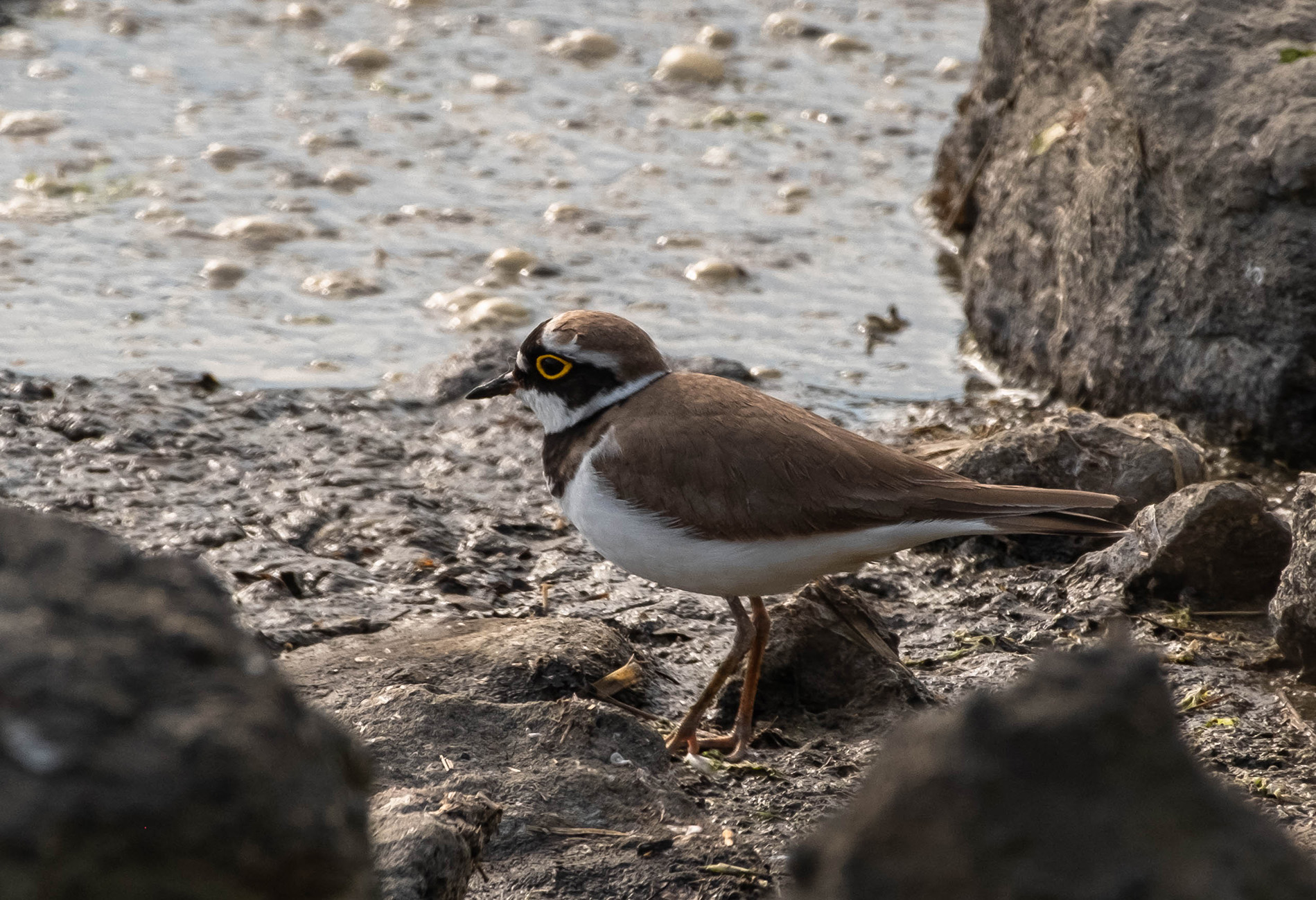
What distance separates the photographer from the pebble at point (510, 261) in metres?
7.80

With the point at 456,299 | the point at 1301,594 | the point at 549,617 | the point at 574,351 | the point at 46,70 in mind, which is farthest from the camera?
the point at 46,70

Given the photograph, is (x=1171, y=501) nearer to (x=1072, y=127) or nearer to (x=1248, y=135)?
(x=1248, y=135)

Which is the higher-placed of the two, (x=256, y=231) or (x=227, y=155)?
(x=227, y=155)

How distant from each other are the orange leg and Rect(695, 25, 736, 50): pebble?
7.24m

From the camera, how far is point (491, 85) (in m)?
10.0

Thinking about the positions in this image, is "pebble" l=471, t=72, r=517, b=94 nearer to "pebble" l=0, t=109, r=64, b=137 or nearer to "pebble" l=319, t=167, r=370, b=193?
"pebble" l=319, t=167, r=370, b=193

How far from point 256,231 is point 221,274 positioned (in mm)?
505

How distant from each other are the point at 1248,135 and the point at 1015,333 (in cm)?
160

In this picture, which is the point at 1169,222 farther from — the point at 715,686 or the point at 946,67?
the point at 946,67

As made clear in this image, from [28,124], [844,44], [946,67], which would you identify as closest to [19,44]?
[28,124]

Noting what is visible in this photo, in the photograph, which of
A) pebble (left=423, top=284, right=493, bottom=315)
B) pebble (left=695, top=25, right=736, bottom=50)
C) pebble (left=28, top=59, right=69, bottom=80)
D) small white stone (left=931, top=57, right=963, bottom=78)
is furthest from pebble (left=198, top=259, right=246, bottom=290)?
small white stone (left=931, top=57, right=963, bottom=78)

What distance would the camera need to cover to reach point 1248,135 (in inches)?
225

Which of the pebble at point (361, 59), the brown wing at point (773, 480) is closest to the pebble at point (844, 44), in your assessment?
the pebble at point (361, 59)

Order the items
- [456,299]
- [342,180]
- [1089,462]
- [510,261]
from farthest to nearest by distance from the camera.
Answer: [342,180], [510,261], [456,299], [1089,462]
